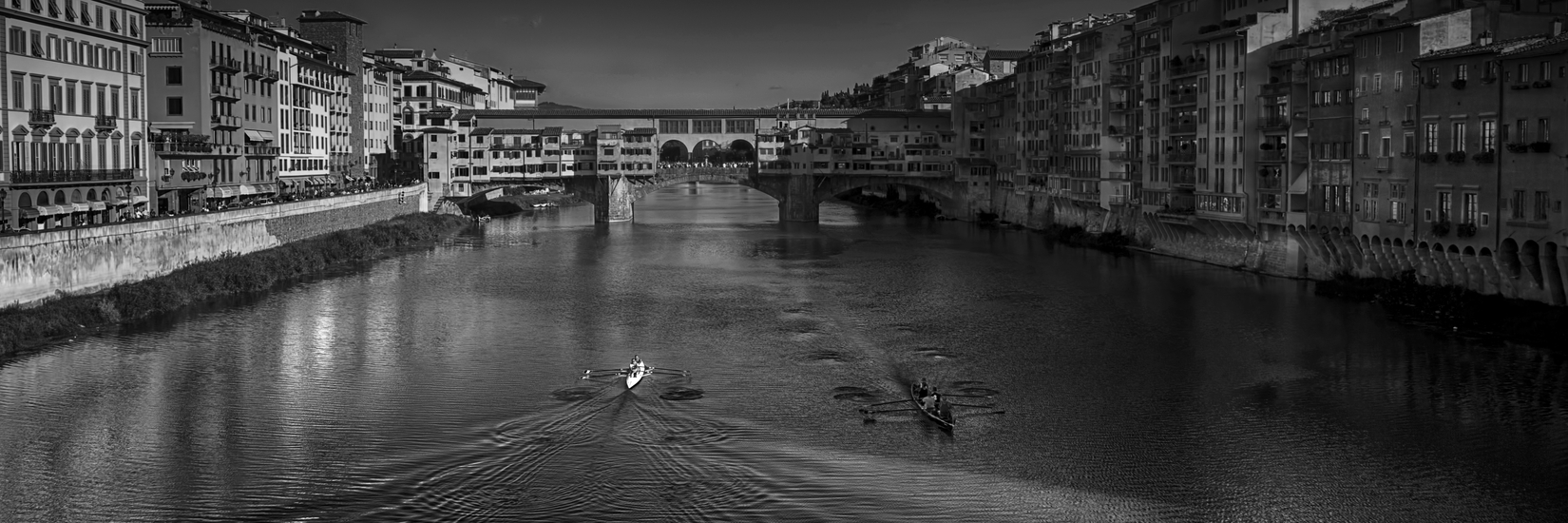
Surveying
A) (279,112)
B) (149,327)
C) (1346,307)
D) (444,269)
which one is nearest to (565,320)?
(149,327)

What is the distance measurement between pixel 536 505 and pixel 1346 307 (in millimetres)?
21625

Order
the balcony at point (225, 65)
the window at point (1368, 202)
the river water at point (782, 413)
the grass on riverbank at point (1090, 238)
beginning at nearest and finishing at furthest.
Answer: the river water at point (782, 413) < the window at point (1368, 202) < the balcony at point (225, 65) < the grass on riverbank at point (1090, 238)

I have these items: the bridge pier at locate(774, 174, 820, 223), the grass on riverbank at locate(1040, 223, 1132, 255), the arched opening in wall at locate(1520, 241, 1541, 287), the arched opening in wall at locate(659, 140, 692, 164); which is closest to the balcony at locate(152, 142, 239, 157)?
the bridge pier at locate(774, 174, 820, 223)

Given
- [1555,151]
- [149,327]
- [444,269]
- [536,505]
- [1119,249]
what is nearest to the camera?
[536,505]

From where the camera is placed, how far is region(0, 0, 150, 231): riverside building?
3231 centimetres

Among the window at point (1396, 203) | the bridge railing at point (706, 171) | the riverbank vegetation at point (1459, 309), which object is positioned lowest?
the riverbank vegetation at point (1459, 309)

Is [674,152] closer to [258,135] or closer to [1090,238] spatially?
[258,135]

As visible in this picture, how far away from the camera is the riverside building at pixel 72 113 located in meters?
32.3

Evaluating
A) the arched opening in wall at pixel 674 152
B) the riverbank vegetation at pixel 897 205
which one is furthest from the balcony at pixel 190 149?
the arched opening in wall at pixel 674 152

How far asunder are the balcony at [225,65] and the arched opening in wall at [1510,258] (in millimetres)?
36140

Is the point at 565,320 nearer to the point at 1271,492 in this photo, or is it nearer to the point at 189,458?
the point at 189,458

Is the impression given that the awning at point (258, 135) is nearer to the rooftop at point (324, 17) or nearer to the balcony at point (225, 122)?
the balcony at point (225, 122)

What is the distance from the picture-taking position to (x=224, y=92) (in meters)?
46.7

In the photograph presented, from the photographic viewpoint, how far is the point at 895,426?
2209 cm
